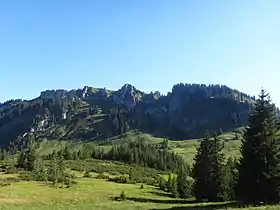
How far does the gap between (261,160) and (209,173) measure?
73.1 feet

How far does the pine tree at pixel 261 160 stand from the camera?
160ft

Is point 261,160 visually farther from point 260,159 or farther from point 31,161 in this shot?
point 31,161

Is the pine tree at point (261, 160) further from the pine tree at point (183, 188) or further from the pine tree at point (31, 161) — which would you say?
the pine tree at point (31, 161)

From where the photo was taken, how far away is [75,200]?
2660 inches

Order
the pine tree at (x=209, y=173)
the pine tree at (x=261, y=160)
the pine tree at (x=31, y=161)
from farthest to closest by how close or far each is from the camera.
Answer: the pine tree at (x=31, y=161), the pine tree at (x=209, y=173), the pine tree at (x=261, y=160)

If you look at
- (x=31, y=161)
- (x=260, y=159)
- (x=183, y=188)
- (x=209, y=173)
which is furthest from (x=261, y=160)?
(x=31, y=161)

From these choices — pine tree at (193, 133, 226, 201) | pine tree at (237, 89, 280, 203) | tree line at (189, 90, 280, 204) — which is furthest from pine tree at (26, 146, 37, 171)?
pine tree at (237, 89, 280, 203)

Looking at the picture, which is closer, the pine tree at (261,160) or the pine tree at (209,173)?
the pine tree at (261,160)

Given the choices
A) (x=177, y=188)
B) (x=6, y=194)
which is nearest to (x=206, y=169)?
(x=177, y=188)

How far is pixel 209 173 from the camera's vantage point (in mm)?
71188

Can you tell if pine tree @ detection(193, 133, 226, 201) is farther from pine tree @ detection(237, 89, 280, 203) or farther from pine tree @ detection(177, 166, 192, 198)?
pine tree @ detection(177, 166, 192, 198)

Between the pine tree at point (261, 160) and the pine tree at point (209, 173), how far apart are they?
16.8 metres

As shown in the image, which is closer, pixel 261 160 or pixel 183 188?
pixel 261 160

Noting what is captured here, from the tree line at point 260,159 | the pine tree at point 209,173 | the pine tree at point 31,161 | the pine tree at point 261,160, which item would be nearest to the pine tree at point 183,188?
the pine tree at point 209,173
